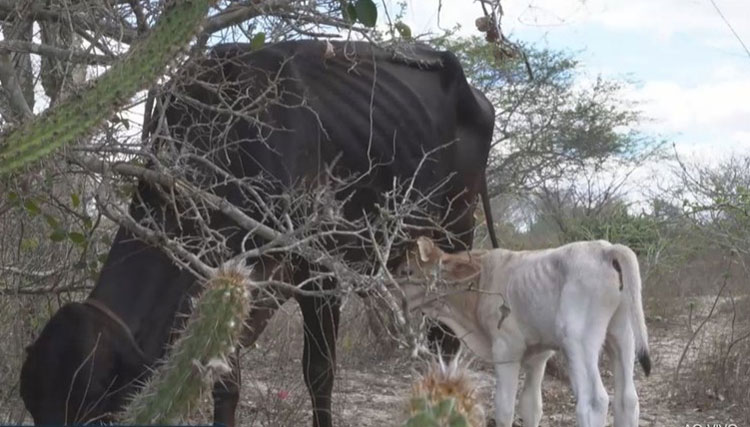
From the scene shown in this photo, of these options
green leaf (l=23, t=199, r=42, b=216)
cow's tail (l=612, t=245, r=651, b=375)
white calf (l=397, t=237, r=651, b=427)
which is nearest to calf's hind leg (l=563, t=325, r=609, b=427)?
white calf (l=397, t=237, r=651, b=427)

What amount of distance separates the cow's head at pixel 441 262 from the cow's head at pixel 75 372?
2.45 meters

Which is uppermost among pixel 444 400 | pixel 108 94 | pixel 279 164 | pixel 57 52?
pixel 57 52

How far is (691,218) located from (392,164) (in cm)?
398

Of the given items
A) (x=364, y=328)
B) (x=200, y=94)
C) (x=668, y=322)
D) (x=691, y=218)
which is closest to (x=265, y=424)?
(x=200, y=94)

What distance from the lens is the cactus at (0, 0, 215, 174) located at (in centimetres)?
338

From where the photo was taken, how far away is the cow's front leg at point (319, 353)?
6.07 meters

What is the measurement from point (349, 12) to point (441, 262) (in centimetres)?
226

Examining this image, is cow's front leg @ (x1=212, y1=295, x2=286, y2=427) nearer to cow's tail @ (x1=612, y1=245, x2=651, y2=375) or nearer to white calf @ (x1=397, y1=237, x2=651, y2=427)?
white calf @ (x1=397, y1=237, x2=651, y2=427)

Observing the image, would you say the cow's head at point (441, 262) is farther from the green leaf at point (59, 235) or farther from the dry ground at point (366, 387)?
the green leaf at point (59, 235)

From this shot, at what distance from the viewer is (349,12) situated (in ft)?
14.7

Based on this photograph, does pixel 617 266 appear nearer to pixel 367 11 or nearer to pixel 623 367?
pixel 623 367

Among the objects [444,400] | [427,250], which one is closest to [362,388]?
[427,250]

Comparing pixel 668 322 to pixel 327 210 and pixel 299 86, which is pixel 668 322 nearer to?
pixel 299 86

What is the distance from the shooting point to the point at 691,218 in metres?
9.72
